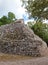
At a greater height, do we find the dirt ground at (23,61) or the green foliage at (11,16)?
the green foliage at (11,16)

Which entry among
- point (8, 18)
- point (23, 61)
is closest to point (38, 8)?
point (23, 61)

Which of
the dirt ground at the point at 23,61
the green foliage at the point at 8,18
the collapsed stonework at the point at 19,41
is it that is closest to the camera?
the dirt ground at the point at 23,61

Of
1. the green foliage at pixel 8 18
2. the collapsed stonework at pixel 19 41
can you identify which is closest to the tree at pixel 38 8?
the collapsed stonework at pixel 19 41

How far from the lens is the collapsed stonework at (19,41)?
1775 centimetres

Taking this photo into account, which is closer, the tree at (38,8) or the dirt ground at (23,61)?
the dirt ground at (23,61)

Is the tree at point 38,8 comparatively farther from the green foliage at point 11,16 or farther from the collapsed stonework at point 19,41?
the green foliage at point 11,16

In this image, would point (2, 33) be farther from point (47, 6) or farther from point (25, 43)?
point (47, 6)

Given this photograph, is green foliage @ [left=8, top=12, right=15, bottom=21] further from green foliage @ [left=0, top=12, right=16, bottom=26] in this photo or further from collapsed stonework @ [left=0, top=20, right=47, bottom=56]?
collapsed stonework @ [left=0, top=20, right=47, bottom=56]

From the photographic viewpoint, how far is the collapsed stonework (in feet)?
58.2

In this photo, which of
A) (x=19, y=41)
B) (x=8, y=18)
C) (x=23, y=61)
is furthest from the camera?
(x=8, y=18)

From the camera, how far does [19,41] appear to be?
17984 mm

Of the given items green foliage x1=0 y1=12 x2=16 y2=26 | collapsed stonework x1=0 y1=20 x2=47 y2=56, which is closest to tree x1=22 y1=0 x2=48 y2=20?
collapsed stonework x1=0 y1=20 x2=47 y2=56

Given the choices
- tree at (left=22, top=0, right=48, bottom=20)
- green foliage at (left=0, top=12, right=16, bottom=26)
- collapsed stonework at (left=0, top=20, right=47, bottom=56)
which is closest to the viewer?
tree at (left=22, top=0, right=48, bottom=20)

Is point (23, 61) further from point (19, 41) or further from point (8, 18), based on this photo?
point (8, 18)
